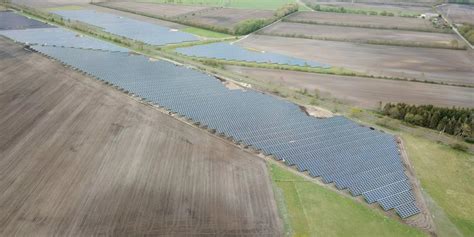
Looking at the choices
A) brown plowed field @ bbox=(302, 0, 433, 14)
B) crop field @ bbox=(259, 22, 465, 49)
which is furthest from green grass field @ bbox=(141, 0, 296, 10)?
crop field @ bbox=(259, 22, 465, 49)

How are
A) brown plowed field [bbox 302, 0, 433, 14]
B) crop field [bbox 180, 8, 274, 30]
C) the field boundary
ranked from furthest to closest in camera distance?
1. brown plowed field [bbox 302, 0, 433, 14]
2. crop field [bbox 180, 8, 274, 30]
3. the field boundary

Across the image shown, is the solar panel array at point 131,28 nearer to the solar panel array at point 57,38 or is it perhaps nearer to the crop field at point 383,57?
the solar panel array at point 57,38

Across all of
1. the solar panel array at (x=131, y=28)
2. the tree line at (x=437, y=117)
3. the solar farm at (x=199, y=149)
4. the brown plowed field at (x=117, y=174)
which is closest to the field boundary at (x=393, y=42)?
the solar farm at (x=199, y=149)

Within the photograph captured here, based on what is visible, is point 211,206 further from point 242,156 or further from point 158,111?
point 158,111

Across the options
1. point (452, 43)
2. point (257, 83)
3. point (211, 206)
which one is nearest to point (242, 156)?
point (211, 206)

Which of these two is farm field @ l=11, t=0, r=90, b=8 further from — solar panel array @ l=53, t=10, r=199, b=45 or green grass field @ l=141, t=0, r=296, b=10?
green grass field @ l=141, t=0, r=296, b=10

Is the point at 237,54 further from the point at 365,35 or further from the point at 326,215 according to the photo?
the point at 326,215
